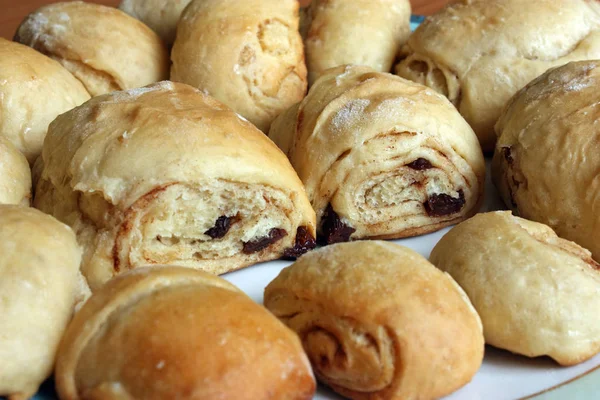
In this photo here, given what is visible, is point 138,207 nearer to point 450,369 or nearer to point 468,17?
point 450,369

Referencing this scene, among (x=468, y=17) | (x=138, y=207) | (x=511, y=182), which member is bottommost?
(x=511, y=182)

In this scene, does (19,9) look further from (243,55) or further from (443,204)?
(443,204)

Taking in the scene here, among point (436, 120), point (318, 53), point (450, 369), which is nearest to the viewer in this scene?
point (450, 369)

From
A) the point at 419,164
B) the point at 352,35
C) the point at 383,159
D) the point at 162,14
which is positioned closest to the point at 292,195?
the point at 383,159

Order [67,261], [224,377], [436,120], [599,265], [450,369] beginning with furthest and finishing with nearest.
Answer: [436,120] < [599,265] < [67,261] < [450,369] < [224,377]

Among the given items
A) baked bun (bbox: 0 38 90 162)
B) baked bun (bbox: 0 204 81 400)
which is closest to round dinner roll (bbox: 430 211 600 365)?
baked bun (bbox: 0 204 81 400)

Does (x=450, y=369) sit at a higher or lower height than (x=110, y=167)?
lower

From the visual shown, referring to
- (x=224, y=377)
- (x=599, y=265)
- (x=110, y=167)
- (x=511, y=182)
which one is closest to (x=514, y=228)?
(x=599, y=265)
